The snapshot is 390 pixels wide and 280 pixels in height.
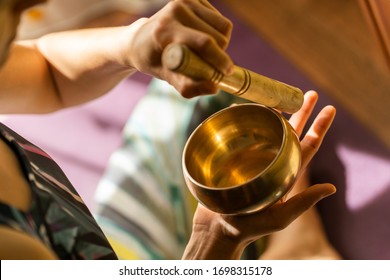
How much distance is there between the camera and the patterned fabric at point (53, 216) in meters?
0.67

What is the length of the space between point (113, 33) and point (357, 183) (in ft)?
2.29

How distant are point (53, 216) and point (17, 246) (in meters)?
0.11

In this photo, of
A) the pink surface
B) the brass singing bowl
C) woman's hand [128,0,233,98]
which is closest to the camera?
woman's hand [128,0,233,98]

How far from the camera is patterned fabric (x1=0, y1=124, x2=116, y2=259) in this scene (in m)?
0.67

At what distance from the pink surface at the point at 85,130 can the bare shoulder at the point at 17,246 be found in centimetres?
91

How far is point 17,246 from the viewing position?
0.59m

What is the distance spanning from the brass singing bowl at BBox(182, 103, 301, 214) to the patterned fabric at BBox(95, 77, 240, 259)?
1.71 feet

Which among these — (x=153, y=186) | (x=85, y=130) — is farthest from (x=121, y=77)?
(x=85, y=130)

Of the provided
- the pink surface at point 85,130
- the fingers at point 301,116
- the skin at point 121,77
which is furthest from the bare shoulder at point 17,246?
the pink surface at point 85,130

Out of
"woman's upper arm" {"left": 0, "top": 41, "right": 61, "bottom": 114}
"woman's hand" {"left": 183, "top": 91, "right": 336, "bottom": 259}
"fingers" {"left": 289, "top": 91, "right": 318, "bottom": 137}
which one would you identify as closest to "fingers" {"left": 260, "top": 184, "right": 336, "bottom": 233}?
"woman's hand" {"left": 183, "top": 91, "right": 336, "bottom": 259}

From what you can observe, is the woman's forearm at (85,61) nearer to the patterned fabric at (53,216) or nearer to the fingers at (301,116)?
the patterned fabric at (53,216)

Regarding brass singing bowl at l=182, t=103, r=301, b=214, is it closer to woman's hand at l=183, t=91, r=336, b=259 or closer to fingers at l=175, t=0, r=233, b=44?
woman's hand at l=183, t=91, r=336, b=259
